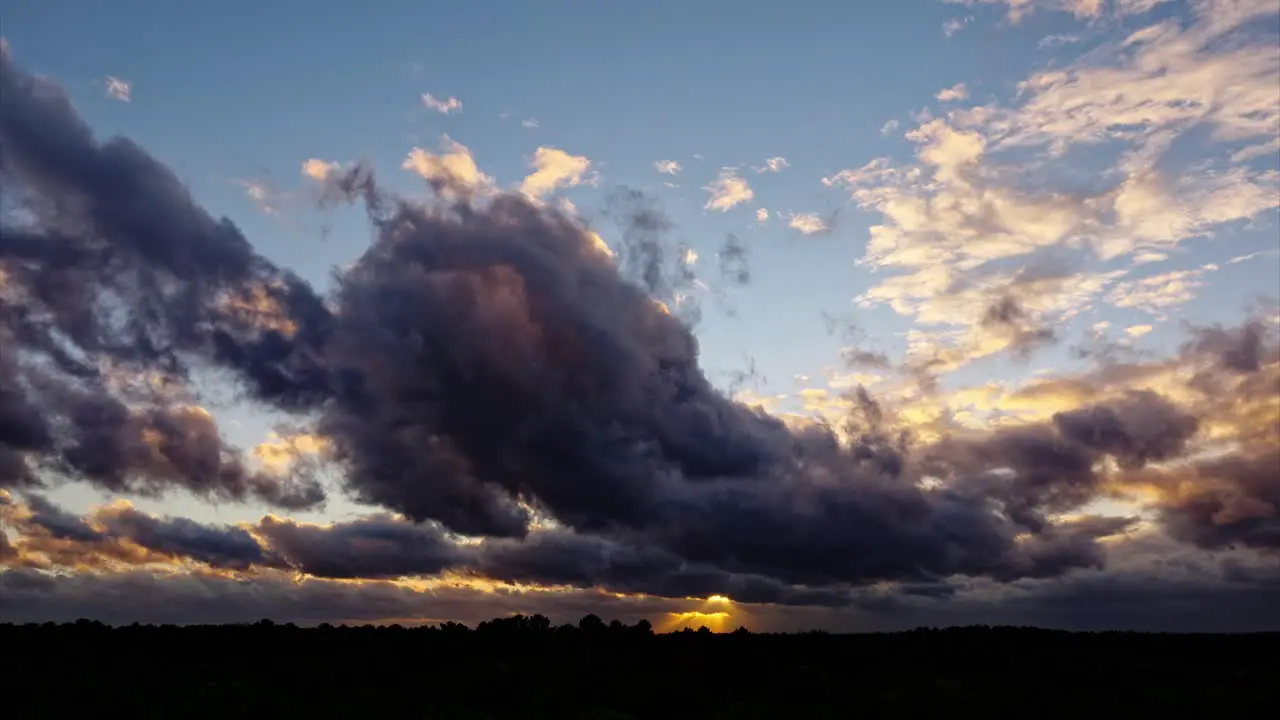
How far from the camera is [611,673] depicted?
65062 mm

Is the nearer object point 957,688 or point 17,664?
point 957,688

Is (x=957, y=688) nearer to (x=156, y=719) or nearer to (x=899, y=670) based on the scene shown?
(x=899, y=670)

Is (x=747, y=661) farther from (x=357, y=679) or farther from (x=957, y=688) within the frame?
(x=357, y=679)

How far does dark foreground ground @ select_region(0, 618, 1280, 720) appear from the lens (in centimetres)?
5450

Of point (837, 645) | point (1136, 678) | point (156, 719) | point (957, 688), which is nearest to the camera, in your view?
point (156, 719)

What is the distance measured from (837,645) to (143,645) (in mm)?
50113

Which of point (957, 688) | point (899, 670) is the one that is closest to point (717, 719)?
point (957, 688)

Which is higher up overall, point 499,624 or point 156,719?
point 499,624

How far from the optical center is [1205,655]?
7525 cm

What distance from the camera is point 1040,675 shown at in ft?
213

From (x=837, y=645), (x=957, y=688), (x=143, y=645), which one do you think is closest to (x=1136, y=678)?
(x=957, y=688)

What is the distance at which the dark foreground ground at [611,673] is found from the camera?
54.5 m

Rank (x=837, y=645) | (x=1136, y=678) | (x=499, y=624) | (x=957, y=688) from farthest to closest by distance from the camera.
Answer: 1. (x=499, y=624)
2. (x=837, y=645)
3. (x=1136, y=678)
4. (x=957, y=688)

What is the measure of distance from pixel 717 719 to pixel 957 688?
50.5ft
